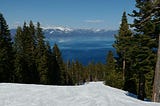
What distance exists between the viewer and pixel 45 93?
12969 mm

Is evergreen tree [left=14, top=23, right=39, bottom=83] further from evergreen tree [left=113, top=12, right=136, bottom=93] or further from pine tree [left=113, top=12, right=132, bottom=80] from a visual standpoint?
pine tree [left=113, top=12, right=132, bottom=80]

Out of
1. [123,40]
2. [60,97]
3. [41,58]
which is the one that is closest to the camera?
[60,97]

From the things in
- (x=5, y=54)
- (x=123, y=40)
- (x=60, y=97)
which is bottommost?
(x=5, y=54)

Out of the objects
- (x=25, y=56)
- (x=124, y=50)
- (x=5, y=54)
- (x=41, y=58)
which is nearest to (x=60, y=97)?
(x=124, y=50)

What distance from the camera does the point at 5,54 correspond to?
181ft

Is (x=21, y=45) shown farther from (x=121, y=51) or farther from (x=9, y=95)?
(x=9, y=95)

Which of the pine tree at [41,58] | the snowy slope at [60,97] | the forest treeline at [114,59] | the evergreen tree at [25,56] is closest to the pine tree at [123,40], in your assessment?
the forest treeline at [114,59]

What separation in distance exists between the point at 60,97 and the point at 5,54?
44.4 meters

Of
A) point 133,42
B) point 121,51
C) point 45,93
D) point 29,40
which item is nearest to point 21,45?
point 29,40

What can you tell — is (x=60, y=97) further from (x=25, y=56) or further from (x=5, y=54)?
(x=25, y=56)

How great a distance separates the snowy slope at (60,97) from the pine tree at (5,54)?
4083 centimetres

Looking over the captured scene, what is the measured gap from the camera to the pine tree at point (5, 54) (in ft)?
177

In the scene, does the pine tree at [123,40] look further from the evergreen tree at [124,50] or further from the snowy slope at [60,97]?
the snowy slope at [60,97]

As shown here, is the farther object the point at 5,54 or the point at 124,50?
the point at 5,54
